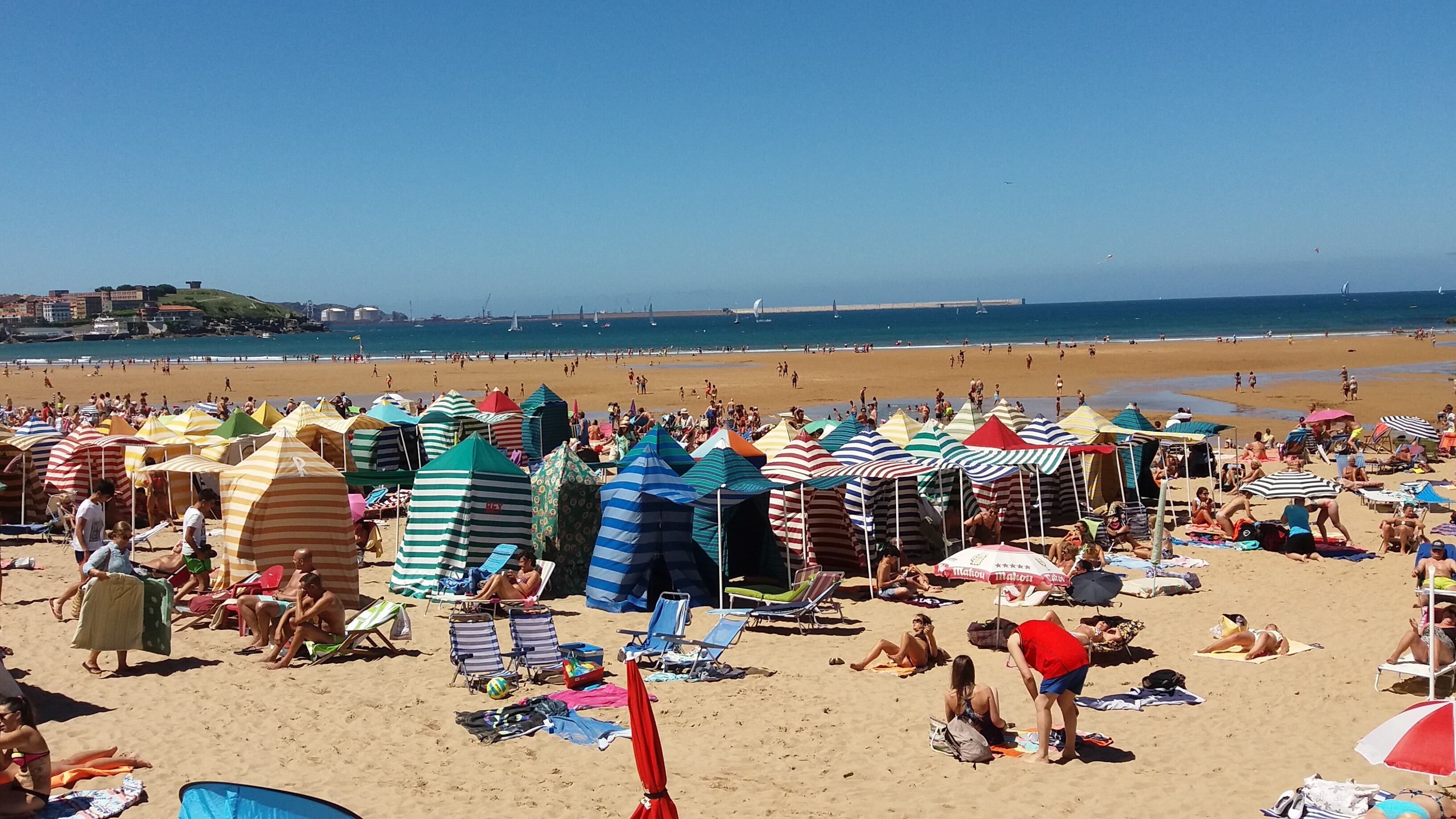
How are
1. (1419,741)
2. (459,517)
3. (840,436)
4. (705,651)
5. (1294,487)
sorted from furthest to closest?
(840,436)
(1294,487)
(459,517)
(705,651)
(1419,741)

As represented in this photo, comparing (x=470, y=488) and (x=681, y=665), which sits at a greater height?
(x=470, y=488)

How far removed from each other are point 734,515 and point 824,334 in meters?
100

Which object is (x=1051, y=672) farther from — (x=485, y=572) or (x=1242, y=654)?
(x=485, y=572)

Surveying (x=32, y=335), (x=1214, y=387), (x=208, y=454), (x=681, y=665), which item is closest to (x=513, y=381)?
(x=1214, y=387)

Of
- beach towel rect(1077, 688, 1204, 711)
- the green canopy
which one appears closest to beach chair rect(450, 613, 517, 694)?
beach towel rect(1077, 688, 1204, 711)

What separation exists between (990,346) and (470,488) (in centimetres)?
6208

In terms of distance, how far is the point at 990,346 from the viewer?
70000mm

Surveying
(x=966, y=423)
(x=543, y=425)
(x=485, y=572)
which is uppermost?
(x=966, y=423)

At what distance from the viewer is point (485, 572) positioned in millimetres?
10648

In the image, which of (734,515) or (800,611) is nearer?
(800,611)

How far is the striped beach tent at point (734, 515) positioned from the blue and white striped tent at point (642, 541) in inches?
11.9

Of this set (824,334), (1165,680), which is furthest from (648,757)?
(824,334)

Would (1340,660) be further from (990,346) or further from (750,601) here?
(990,346)

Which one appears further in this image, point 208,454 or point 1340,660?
point 208,454
